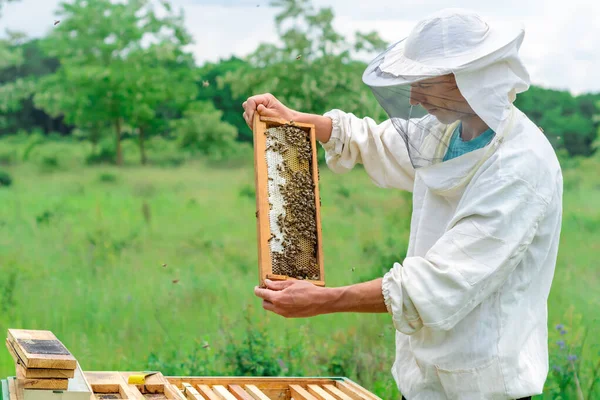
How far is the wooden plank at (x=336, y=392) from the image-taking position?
11.3 feet

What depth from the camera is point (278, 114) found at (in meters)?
3.31

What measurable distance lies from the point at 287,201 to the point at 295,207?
0.04m

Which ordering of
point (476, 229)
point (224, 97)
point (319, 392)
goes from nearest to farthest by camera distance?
point (476, 229)
point (319, 392)
point (224, 97)

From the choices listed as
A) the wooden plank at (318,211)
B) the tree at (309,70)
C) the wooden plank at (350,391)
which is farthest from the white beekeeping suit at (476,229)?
the tree at (309,70)

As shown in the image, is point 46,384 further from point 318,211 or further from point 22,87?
point 22,87

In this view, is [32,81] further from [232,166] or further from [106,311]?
[106,311]

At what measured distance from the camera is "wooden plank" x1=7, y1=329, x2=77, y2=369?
107 inches

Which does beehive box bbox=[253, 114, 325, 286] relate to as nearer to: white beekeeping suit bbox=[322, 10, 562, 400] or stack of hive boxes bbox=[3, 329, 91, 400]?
white beekeeping suit bbox=[322, 10, 562, 400]

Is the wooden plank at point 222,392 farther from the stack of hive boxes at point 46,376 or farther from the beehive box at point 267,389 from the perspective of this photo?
the stack of hive boxes at point 46,376

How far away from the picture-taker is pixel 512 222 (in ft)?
8.26

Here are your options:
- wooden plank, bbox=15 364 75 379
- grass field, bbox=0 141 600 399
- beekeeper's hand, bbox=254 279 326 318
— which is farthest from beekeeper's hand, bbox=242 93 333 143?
grass field, bbox=0 141 600 399

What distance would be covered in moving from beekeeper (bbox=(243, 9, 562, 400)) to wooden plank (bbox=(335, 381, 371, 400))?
65 cm

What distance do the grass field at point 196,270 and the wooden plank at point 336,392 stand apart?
149cm

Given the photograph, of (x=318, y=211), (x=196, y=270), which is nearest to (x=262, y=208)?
(x=318, y=211)
